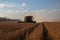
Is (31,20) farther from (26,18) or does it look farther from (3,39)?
(3,39)

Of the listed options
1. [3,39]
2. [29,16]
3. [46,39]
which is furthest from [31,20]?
[3,39]

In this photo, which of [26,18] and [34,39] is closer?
[34,39]

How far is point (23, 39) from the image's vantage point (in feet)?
30.3

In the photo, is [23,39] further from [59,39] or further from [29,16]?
[29,16]

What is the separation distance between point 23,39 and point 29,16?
32550 millimetres

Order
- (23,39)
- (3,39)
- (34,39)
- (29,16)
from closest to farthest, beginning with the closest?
(3,39), (34,39), (23,39), (29,16)

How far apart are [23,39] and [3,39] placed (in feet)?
9.14

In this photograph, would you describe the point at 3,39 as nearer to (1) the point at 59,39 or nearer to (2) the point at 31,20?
(1) the point at 59,39

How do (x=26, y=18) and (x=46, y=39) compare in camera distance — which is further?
(x=26, y=18)

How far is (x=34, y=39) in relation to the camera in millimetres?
7359

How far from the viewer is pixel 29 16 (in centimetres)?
4175

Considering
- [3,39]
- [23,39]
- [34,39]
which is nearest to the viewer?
[3,39]

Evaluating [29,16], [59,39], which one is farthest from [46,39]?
[29,16]

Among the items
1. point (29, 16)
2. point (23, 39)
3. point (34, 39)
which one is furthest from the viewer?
point (29, 16)
